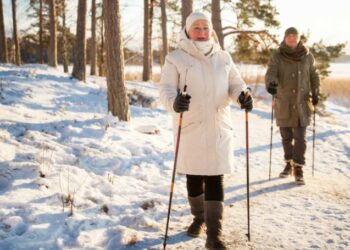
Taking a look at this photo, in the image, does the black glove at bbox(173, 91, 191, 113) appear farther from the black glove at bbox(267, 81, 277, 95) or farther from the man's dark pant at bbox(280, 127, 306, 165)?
the man's dark pant at bbox(280, 127, 306, 165)

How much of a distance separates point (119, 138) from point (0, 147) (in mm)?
2332

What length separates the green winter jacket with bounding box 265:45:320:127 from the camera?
6586 millimetres

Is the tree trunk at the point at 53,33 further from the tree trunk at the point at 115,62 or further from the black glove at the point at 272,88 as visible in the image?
the black glove at the point at 272,88

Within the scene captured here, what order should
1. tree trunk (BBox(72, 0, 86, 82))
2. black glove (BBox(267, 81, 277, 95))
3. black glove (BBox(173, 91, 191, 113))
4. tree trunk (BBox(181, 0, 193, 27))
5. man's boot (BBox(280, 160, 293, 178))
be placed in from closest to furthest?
black glove (BBox(173, 91, 191, 113)) → black glove (BBox(267, 81, 277, 95)) → man's boot (BBox(280, 160, 293, 178)) → tree trunk (BBox(181, 0, 193, 27)) → tree trunk (BBox(72, 0, 86, 82))

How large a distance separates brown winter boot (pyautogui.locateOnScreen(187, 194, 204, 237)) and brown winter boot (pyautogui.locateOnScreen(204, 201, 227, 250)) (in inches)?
12.7

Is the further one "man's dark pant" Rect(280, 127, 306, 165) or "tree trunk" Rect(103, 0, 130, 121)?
"tree trunk" Rect(103, 0, 130, 121)

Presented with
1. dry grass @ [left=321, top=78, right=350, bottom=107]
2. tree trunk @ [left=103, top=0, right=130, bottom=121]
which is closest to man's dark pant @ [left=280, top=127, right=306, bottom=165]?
tree trunk @ [left=103, top=0, right=130, bottom=121]

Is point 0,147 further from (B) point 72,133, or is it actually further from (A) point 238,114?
(A) point 238,114

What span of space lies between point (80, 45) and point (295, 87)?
30.4ft

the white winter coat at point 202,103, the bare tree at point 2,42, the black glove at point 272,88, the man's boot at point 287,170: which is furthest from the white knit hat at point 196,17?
the bare tree at point 2,42

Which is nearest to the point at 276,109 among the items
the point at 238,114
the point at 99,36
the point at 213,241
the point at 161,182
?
the point at 161,182

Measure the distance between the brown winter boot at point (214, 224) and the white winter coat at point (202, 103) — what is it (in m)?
0.32

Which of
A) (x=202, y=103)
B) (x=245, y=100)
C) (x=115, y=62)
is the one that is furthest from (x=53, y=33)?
(x=245, y=100)

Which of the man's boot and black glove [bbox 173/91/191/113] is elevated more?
black glove [bbox 173/91/191/113]
